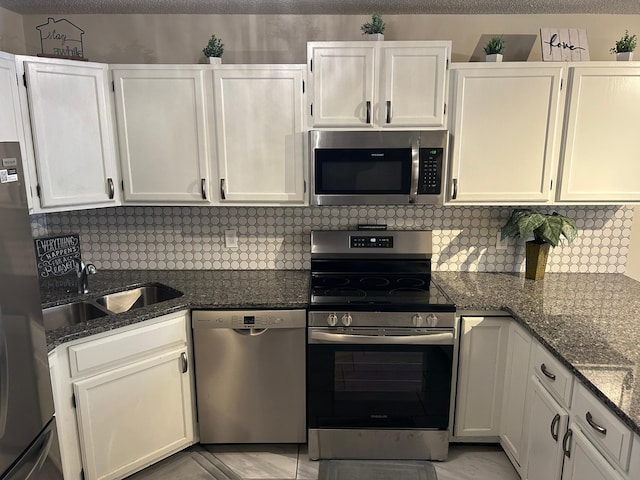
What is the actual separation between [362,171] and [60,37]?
75.9 inches

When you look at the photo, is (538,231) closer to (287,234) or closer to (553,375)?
(553,375)

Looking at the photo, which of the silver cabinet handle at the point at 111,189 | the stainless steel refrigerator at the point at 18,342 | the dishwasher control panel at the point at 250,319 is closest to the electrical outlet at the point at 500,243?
the dishwasher control panel at the point at 250,319

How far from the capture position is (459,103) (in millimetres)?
2385

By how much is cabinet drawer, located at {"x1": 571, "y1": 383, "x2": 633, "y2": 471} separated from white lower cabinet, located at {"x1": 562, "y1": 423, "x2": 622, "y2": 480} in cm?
3

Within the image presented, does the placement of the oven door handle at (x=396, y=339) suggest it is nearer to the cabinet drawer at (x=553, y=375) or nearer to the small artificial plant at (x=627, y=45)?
the cabinet drawer at (x=553, y=375)

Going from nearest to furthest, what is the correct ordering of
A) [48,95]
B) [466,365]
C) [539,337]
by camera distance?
[539,337], [48,95], [466,365]

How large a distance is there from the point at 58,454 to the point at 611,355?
213 centimetres

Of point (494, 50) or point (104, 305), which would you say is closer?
point (494, 50)

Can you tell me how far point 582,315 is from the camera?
2.12 m

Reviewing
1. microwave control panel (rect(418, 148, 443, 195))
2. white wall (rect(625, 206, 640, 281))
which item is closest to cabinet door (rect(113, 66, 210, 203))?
microwave control panel (rect(418, 148, 443, 195))

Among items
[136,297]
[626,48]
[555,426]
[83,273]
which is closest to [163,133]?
[83,273]

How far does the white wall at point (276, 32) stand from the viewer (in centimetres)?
262

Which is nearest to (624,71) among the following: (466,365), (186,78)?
(466,365)

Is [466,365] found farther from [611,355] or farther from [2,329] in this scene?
[2,329]
